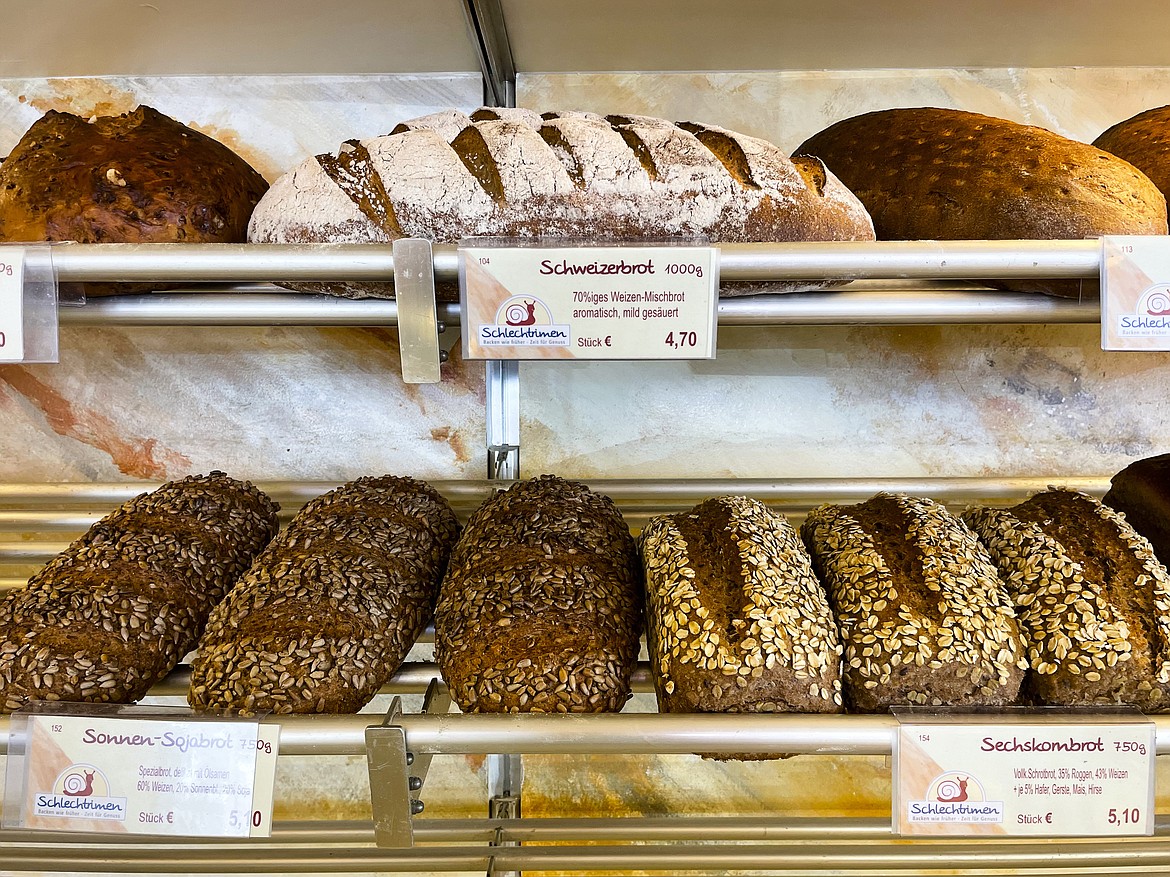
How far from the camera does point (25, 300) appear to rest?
851 mm

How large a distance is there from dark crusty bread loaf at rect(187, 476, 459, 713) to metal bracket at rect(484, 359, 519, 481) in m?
0.30

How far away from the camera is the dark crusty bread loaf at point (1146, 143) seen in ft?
3.69

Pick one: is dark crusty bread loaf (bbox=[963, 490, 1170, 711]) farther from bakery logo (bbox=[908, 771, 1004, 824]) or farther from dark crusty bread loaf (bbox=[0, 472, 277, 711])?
dark crusty bread loaf (bbox=[0, 472, 277, 711])

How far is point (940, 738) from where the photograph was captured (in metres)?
0.77

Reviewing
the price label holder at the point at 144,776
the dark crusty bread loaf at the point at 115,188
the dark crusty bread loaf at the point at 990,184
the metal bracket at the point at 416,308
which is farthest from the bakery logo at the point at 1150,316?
the dark crusty bread loaf at the point at 115,188

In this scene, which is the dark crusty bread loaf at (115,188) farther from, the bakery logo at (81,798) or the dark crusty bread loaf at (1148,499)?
the dark crusty bread loaf at (1148,499)

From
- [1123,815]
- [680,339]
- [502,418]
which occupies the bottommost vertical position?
[1123,815]

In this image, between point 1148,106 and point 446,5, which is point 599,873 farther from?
point 1148,106

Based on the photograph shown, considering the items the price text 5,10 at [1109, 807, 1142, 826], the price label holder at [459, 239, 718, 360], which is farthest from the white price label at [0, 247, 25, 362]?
the price text 5,10 at [1109, 807, 1142, 826]

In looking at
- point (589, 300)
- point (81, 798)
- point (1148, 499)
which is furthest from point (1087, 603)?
point (81, 798)

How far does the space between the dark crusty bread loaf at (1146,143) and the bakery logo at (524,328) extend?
871mm

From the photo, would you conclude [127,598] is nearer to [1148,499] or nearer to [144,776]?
[144,776]

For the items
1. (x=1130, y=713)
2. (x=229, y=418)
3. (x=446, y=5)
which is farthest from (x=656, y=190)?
(x=229, y=418)

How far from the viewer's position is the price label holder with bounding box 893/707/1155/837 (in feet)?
2.51
